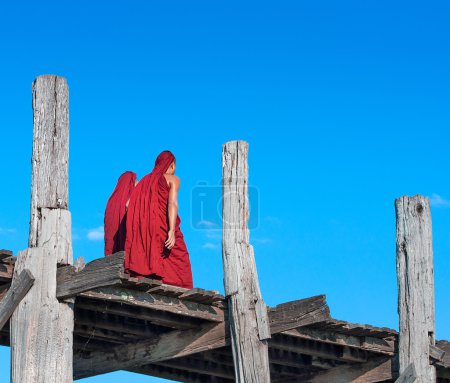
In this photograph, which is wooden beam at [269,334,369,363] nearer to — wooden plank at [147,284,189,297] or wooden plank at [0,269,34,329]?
wooden plank at [147,284,189,297]

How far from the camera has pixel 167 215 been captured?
1083 centimetres

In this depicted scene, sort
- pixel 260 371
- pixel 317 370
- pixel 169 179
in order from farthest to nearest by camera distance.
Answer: pixel 317 370
pixel 169 179
pixel 260 371

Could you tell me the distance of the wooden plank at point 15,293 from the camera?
29.9 feet

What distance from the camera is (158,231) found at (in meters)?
10.7

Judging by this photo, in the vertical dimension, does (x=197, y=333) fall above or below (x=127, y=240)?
below

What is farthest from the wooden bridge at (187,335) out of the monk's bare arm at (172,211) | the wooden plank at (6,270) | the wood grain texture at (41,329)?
the monk's bare arm at (172,211)

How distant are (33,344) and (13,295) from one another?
0.43m

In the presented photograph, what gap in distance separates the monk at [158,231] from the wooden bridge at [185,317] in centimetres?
42

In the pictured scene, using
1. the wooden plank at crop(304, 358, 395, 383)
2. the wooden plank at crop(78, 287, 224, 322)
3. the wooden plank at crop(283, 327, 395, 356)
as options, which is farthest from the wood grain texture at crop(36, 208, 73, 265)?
the wooden plank at crop(304, 358, 395, 383)

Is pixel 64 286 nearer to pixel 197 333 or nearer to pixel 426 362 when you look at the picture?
pixel 197 333

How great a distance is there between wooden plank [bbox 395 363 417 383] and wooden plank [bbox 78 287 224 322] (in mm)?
1888

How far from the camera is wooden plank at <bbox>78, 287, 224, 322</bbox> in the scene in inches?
378

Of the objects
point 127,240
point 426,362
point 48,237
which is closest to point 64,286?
point 48,237

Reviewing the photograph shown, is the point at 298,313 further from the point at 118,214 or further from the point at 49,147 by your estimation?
the point at 49,147
